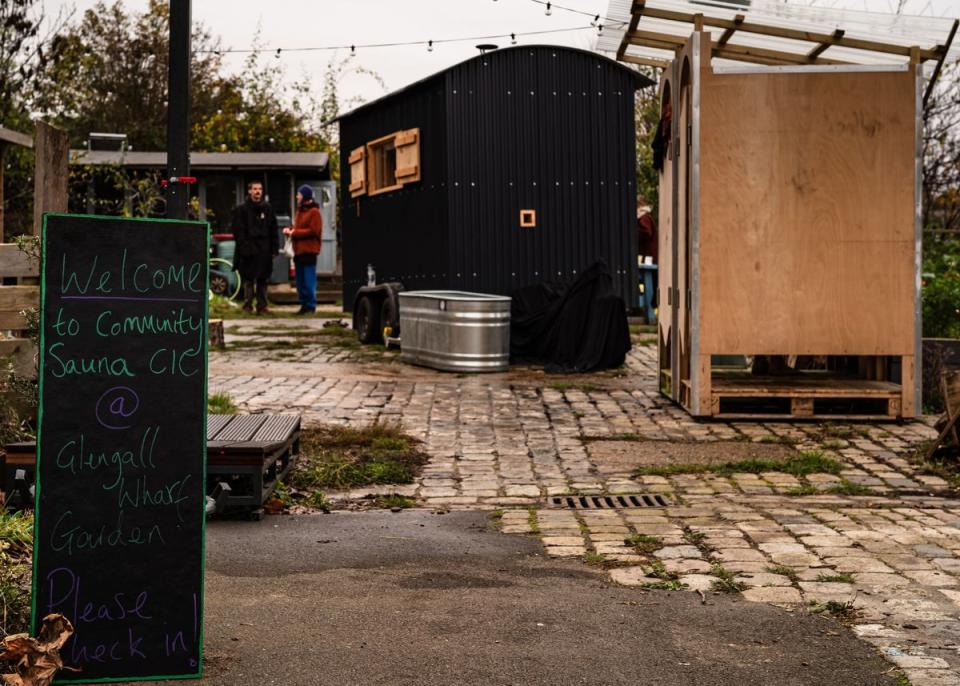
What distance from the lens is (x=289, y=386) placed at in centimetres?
1172

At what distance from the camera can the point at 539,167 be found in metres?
16.8

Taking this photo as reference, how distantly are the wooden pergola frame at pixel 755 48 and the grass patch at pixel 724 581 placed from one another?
5.45 m

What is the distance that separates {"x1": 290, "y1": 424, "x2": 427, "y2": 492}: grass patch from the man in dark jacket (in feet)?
41.4

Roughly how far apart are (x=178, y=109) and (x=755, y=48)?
17.1 ft

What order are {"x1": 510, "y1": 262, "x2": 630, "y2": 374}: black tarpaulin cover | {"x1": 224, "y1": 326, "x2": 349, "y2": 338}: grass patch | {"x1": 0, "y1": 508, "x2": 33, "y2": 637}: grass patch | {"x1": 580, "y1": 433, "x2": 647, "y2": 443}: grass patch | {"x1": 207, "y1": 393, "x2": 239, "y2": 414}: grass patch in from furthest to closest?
{"x1": 224, "y1": 326, "x2": 349, "y2": 338}: grass patch < {"x1": 510, "y1": 262, "x2": 630, "y2": 374}: black tarpaulin cover < {"x1": 207, "y1": 393, "x2": 239, "y2": 414}: grass patch < {"x1": 580, "y1": 433, "x2": 647, "y2": 443}: grass patch < {"x1": 0, "y1": 508, "x2": 33, "y2": 637}: grass patch

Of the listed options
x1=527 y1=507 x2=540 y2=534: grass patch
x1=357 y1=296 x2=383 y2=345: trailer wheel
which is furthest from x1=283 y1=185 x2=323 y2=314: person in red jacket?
x1=527 y1=507 x2=540 y2=534: grass patch

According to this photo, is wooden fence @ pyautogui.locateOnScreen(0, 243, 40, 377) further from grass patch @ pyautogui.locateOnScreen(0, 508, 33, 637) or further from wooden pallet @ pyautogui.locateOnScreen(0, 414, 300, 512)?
grass patch @ pyautogui.locateOnScreen(0, 508, 33, 637)

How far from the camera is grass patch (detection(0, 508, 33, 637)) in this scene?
4.07 metres

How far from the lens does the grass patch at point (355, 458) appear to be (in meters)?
7.28

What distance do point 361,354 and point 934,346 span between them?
6.83 m

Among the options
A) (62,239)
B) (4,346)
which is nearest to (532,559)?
(62,239)

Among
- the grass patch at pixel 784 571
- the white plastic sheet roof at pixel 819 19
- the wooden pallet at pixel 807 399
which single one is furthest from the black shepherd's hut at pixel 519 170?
the grass patch at pixel 784 571

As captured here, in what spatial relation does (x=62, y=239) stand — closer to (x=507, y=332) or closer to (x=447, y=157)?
(x=507, y=332)

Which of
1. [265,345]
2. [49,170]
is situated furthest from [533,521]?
[265,345]
